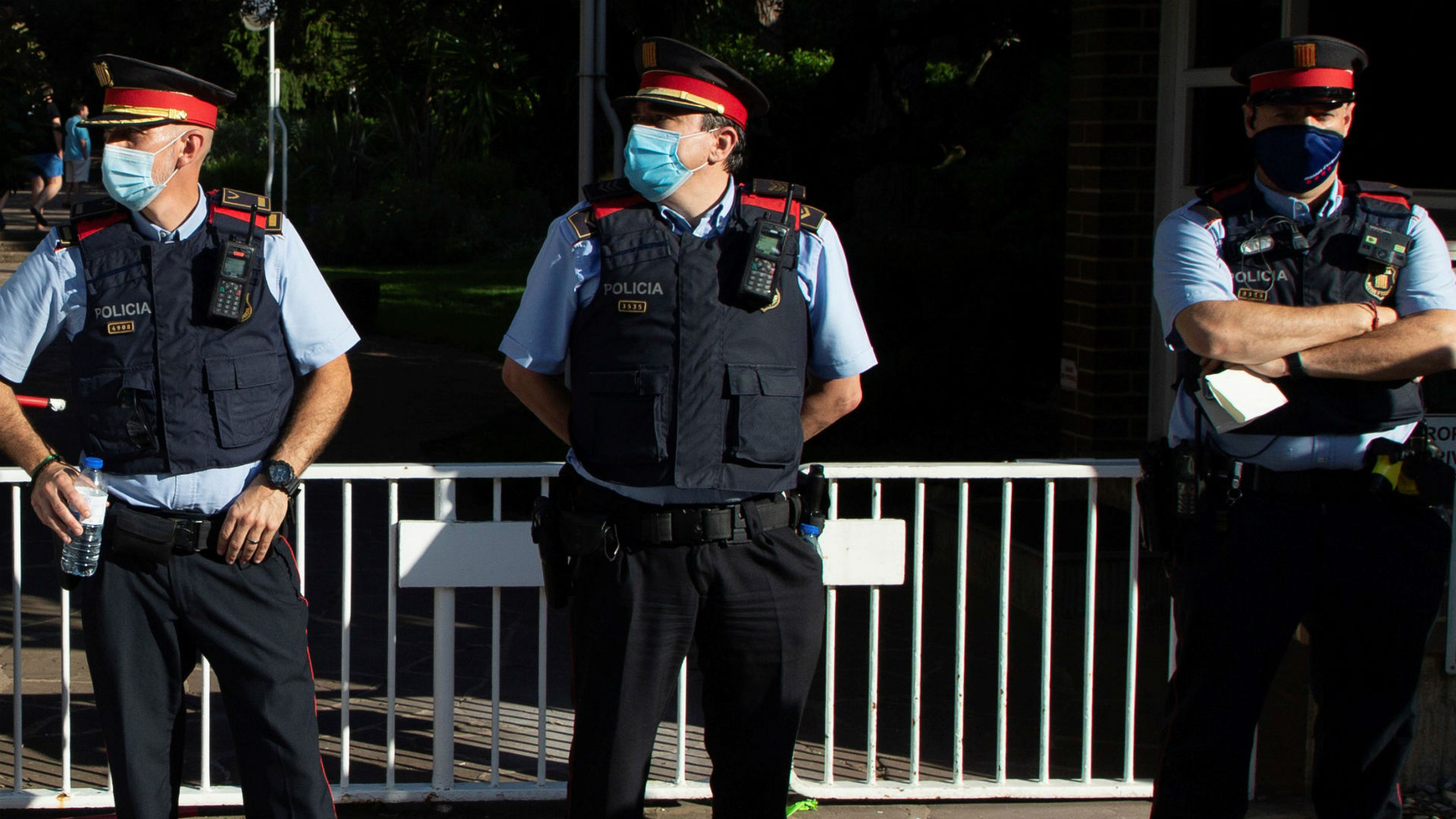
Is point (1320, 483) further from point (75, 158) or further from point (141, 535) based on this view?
point (75, 158)

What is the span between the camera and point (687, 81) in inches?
136

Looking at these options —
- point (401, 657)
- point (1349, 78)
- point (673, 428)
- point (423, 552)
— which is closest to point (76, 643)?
point (401, 657)

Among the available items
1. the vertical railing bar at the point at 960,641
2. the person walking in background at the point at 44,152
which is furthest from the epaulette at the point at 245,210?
the person walking in background at the point at 44,152

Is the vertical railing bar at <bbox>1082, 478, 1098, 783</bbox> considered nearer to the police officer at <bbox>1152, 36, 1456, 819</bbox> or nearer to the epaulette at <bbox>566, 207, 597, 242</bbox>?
the police officer at <bbox>1152, 36, 1456, 819</bbox>

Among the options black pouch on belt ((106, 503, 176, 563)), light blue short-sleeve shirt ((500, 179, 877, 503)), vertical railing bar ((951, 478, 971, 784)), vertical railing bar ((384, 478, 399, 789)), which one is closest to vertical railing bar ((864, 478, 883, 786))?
vertical railing bar ((951, 478, 971, 784))

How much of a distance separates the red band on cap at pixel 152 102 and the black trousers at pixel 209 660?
39.8 inches

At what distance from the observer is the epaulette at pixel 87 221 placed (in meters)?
3.48

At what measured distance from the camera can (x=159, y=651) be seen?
345cm

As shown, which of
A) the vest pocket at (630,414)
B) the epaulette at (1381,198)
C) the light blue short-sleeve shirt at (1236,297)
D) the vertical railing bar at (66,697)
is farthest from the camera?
the vertical railing bar at (66,697)

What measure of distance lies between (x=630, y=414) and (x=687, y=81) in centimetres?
78

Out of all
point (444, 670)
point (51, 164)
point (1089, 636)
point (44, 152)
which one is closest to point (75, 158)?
point (51, 164)

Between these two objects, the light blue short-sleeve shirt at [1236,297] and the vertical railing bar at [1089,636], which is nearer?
the light blue short-sleeve shirt at [1236,297]

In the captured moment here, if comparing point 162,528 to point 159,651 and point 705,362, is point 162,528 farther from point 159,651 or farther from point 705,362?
point 705,362

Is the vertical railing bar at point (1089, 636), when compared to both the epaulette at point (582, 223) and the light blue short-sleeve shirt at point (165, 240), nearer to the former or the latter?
the epaulette at point (582, 223)
